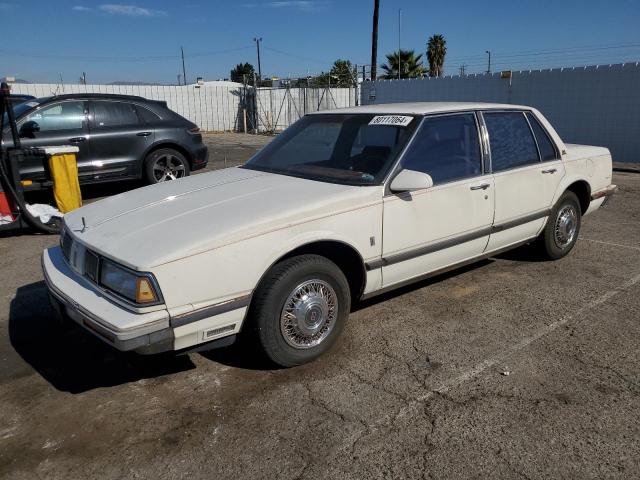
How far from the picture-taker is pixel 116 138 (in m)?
8.30

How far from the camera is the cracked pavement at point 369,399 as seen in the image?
2549 mm

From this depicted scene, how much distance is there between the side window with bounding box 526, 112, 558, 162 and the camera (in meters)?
4.95

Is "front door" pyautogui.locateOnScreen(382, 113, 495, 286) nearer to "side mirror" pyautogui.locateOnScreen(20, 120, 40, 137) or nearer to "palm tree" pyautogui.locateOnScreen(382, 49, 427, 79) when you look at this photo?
"side mirror" pyautogui.locateOnScreen(20, 120, 40, 137)

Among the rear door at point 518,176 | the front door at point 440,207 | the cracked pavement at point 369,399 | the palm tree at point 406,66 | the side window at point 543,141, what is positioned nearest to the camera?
the cracked pavement at point 369,399

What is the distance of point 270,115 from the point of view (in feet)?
82.8

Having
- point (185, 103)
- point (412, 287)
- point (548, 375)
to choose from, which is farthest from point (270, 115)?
point (548, 375)

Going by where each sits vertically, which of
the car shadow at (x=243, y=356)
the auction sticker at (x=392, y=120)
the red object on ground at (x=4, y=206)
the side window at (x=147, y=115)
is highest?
the auction sticker at (x=392, y=120)

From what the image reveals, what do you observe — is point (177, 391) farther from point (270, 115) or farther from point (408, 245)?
point (270, 115)

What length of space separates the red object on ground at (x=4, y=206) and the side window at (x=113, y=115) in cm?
235

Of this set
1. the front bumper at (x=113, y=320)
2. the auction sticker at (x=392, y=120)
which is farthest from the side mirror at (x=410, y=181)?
the front bumper at (x=113, y=320)

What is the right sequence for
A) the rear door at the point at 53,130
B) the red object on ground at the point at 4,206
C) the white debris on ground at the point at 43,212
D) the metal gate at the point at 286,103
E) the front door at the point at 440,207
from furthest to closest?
the metal gate at the point at 286,103 < the rear door at the point at 53,130 < the white debris on ground at the point at 43,212 < the red object on ground at the point at 4,206 < the front door at the point at 440,207

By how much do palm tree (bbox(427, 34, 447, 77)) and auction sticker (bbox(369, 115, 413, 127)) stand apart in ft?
120

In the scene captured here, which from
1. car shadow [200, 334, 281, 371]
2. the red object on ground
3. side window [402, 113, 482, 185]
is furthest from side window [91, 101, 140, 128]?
side window [402, 113, 482, 185]

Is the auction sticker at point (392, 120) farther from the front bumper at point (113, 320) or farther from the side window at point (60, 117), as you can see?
the side window at point (60, 117)
